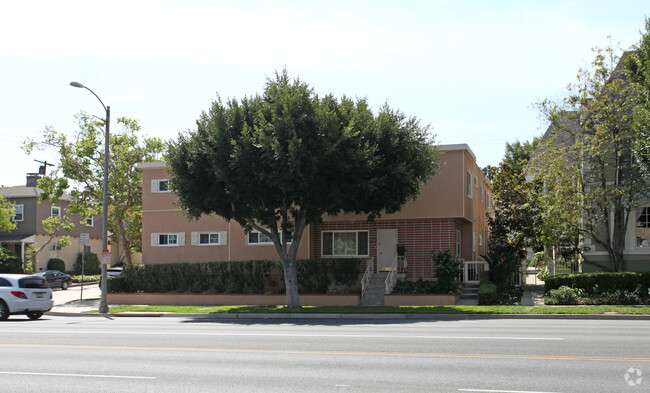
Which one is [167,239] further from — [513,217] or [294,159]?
[513,217]

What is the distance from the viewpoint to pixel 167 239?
110 ft

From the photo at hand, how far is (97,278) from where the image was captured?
5056cm

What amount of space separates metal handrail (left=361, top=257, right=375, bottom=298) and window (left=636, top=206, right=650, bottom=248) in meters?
11.1

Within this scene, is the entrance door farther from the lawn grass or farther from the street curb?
the street curb

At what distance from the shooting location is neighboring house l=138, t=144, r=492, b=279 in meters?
28.9

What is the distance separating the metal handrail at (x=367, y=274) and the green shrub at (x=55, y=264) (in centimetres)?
3224

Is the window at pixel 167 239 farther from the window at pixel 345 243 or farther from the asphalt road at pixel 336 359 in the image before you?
the asphalt road at pixel 336 359

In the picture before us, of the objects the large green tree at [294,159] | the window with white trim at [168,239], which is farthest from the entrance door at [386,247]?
the window with white trim at [168,239]

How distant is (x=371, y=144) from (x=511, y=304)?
26.5 ft

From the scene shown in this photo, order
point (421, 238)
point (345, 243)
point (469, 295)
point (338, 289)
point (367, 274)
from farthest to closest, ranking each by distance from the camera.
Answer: point (345, 243) < point (421, 238) < point (367, 274) < point (338, 289) < point (469, 295)

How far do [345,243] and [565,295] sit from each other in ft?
35.7

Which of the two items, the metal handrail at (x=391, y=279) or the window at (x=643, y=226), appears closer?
the window at (x=643, y=226)

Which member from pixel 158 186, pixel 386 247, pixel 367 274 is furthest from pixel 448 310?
pixel 158 186

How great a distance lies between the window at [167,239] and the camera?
33500 millimetres
